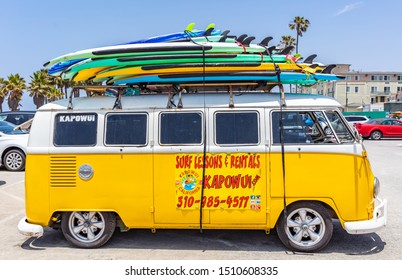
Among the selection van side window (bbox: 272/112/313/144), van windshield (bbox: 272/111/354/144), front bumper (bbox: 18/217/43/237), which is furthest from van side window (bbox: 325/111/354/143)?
front bumper (bbox: 18/217/43/237)

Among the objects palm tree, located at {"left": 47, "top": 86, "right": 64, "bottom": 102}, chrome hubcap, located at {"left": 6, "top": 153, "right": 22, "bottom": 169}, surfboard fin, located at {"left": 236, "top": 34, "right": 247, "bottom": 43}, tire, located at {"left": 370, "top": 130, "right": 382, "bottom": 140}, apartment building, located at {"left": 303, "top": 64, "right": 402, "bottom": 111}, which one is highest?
apartment building, located at {"left": 303, "top": 64, "right": 402, "bottom": 111}

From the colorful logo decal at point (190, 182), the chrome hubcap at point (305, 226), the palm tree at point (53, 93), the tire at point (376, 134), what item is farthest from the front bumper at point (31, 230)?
the palm tree at point (53, 93)

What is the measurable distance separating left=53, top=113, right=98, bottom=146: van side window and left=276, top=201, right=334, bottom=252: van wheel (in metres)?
2.95

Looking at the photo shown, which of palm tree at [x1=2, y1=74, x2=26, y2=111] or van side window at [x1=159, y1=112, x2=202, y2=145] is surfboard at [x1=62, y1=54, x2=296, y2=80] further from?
palm tree at [x1=2, y1=74, x2=26, y2=111]

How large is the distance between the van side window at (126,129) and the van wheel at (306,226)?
230 cm

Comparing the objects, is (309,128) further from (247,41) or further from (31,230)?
(31,230)

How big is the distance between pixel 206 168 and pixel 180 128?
0.67m

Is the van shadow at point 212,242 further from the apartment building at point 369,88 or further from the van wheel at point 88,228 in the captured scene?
the apartment building at point 369,88

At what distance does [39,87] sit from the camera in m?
53.8

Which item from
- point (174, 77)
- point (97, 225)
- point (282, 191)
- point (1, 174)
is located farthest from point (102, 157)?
point (1, 174)

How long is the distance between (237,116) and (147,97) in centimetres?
134

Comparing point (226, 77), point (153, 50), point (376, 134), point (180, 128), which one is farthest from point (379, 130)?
point (153, 50)

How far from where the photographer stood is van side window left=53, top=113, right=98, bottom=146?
5.41 metres

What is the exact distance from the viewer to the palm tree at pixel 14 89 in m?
51.6
